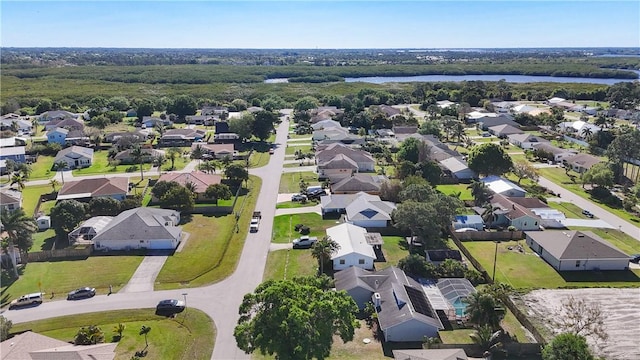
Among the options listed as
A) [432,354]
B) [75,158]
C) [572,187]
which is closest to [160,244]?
[432,354]

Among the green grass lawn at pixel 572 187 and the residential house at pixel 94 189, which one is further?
the residential house at pixel 94 189

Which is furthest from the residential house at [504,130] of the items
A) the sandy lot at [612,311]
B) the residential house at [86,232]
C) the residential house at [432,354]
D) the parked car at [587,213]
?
the residential house at [86,232]

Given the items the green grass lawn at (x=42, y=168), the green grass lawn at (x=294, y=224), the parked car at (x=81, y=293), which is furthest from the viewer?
the green grass lawn at (x=42, y=168)

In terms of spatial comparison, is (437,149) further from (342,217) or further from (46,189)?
(46,189)

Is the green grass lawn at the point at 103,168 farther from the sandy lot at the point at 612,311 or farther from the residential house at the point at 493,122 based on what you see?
the residential house at the point at 493,122

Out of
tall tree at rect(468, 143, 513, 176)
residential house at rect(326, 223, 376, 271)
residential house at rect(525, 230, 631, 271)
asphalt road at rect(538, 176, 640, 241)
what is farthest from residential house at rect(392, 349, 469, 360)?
tall tree at rect(468, 143, 513, 176)

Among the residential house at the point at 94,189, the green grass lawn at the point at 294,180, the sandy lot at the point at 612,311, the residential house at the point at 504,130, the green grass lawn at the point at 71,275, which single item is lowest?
the sandy lot at the point at 612,311

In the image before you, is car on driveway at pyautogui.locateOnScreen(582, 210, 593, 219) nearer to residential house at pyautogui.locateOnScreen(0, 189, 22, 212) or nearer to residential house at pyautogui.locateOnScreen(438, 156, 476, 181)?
residential house at pyautogui.locateOnScreen(438, 156, 476, 181)

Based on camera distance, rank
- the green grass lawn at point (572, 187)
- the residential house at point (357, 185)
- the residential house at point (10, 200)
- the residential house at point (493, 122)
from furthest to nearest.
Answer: the residential house at point (493, 122) < the residential house at point (357, 185) < the green grass lawn at point (572, 187) < the residential house at point (10, 200)
